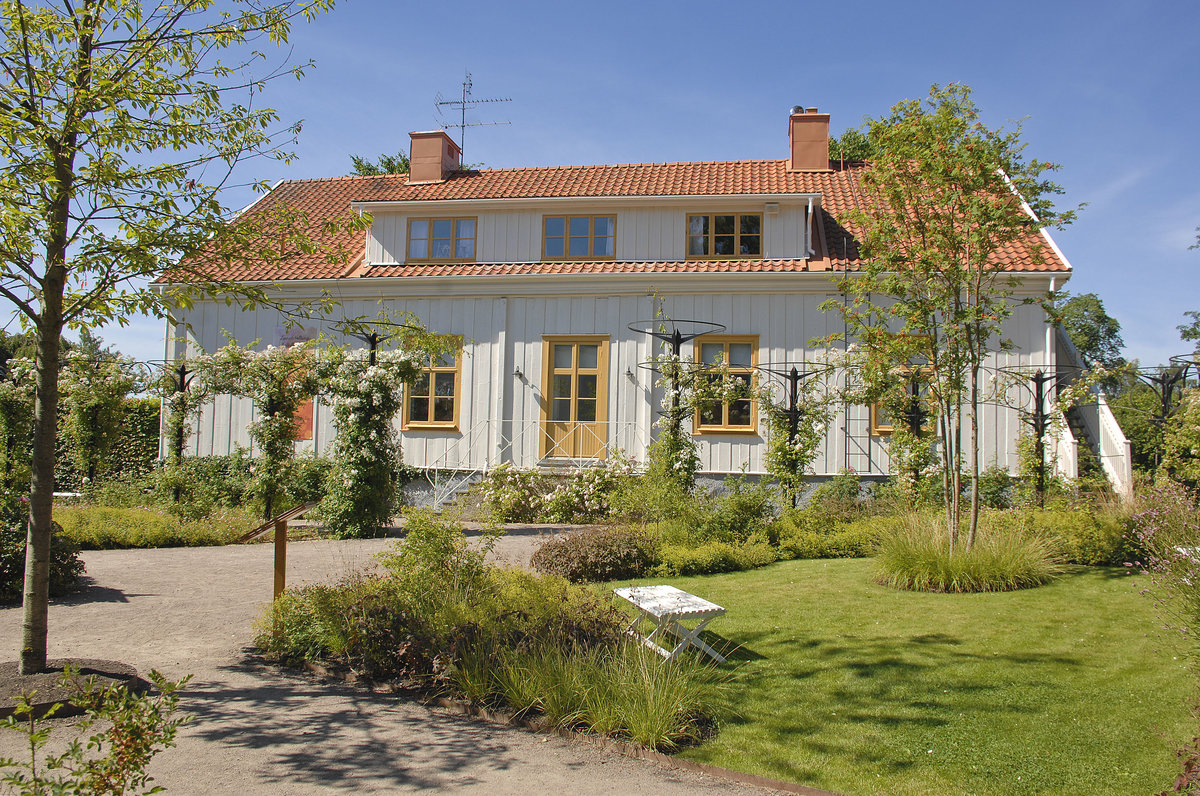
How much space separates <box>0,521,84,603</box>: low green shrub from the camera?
8.13 meters

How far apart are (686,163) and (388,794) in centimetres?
1739

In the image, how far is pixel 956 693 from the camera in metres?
5.39

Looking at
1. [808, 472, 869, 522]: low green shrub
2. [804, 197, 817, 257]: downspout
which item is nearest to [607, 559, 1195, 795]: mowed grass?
[808, 472, 869, 522]: low green shrub

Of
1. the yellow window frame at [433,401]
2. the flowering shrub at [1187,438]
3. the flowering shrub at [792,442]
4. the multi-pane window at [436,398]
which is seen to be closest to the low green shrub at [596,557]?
the flowering shrub at [792,442]

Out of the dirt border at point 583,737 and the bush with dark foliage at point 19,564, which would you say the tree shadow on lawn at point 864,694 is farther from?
the bush with dark foliage at point 19,564

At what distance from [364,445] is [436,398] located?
4.54 metres

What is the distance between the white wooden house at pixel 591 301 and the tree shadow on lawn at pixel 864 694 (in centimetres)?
941

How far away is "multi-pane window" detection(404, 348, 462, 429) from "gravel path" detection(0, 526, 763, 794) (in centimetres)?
961

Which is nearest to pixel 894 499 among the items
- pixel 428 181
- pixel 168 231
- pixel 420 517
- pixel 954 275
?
pixel 954 275

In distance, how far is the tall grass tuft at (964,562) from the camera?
834 centimetres

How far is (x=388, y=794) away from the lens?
13.3 ft

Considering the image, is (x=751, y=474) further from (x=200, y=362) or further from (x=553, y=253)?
(x=200, y=362)

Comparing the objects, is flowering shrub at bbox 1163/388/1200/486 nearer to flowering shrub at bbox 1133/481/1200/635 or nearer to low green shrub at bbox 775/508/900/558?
flowering shrub at bbox 1133/481/1200/635

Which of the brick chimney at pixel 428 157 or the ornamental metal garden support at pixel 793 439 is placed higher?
the brick chimney at pixel 428 157
